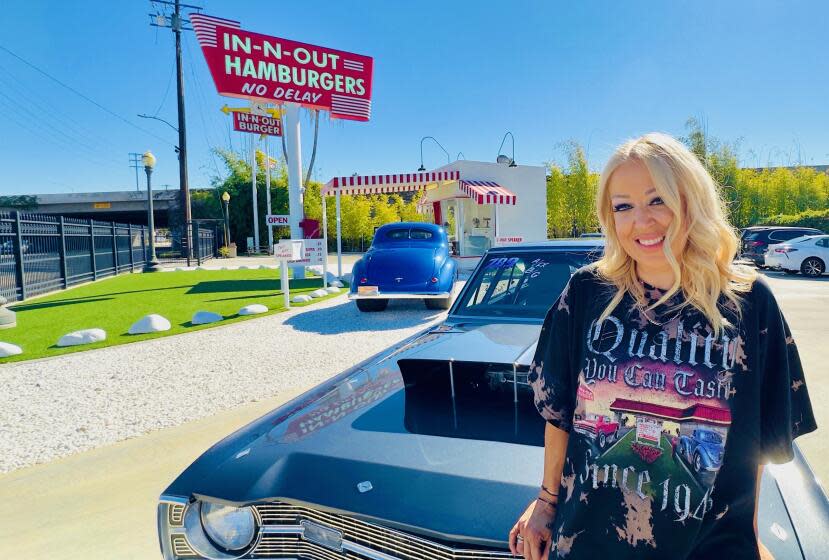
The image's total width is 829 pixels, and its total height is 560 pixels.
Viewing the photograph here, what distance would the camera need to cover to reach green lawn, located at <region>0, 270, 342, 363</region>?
7414 mm

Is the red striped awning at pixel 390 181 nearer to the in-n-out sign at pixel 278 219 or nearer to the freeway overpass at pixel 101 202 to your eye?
the in-n-out sign at pixel 278 219

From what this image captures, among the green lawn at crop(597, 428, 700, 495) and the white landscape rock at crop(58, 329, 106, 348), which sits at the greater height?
the green lawn at crop(597, 428, 700, 495)

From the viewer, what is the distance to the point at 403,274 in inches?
338

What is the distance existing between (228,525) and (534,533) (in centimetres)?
90

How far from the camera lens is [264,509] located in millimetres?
1421

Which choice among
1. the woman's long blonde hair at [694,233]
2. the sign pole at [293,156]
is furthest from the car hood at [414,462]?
the sign pole at [293,156]

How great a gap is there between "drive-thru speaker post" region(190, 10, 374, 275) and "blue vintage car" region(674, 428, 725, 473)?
37.0ft

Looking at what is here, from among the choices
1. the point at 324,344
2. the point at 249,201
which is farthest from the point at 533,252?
the point at 249,201

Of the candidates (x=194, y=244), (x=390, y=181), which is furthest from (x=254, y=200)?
(x=390, y=181)

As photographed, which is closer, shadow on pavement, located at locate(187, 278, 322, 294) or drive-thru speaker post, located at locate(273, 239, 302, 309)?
drive-thru speaker post, located at locate(273, 239, 302, 309)

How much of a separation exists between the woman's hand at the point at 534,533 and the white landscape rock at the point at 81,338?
738 cm

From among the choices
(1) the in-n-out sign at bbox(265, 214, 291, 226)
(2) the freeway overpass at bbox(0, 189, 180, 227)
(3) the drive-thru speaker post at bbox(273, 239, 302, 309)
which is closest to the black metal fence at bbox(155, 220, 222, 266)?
(1) the in-n-out sign at bbox(265, 214, 291, 226)

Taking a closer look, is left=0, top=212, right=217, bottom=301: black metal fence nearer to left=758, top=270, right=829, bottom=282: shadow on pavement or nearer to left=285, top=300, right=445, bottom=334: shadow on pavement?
left=285, top=300, right=445, bottom=334: shadow on pavement

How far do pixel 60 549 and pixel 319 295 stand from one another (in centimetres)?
896
